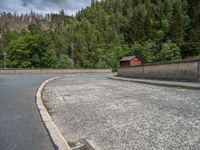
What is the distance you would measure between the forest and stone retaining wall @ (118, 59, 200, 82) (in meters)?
47.7

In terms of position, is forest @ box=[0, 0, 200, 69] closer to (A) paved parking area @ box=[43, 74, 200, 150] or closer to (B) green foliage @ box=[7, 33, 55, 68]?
(B) green foliage @ box=[7, 33, 55, 68]

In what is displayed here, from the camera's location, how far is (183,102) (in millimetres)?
8984

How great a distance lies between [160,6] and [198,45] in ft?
96.9

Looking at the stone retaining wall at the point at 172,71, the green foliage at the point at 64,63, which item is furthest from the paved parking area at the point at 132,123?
the green foliage at the point at 64,63

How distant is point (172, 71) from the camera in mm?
18359

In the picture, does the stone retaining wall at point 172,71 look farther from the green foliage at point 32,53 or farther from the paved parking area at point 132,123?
the green foliage at point 32,53

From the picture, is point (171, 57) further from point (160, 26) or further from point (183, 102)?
point (183, 102)

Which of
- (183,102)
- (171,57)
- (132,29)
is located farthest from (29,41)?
(183,102)

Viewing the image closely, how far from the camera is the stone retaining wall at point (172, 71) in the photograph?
15812mm

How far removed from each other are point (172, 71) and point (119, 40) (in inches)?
3263

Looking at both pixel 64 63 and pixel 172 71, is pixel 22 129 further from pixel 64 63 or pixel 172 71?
pixel 64 63

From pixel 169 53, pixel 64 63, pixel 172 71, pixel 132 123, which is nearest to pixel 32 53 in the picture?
pixel 64 63

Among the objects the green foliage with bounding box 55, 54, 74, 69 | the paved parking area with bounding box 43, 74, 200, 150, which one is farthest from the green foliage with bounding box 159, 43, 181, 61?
the paved parking area with bounding box 43, 74, 200, 150

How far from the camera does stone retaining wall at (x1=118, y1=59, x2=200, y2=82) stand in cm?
1581
